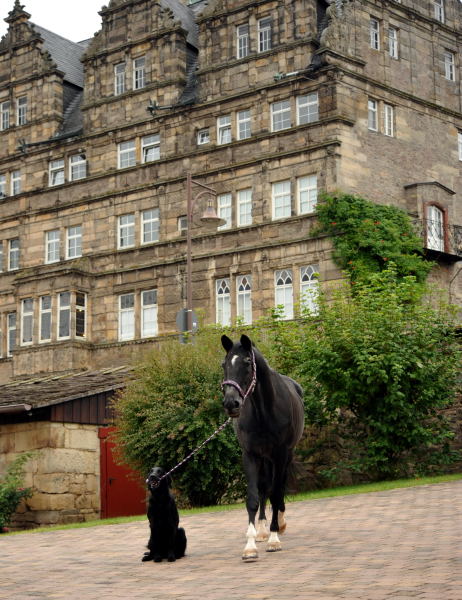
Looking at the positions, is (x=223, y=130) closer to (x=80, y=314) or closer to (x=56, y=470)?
(x=80, y=314)

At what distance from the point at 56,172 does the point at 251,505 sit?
3480 centimetres

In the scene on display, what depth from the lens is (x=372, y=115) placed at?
121 feet

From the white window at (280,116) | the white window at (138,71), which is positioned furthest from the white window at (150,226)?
the white window at (280,116)

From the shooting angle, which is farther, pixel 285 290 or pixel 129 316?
pixel 129 316

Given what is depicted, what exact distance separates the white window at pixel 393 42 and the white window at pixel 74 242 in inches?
564

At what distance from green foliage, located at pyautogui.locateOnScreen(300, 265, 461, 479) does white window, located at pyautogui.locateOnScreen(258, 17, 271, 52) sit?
18.7m

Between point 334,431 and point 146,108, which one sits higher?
point 146,108

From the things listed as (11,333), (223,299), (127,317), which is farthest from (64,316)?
(223,299)

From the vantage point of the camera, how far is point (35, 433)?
22047mm

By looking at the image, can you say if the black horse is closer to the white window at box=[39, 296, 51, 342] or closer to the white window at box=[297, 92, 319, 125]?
the white window at box=[297, 92, 319, 125]

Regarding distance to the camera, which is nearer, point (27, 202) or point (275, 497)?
point (275, 497)

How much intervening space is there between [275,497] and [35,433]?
39.7ft

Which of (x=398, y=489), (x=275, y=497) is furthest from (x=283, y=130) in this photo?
(x=275, y=497)

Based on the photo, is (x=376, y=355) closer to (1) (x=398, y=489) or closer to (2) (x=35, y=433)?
(1) (x=398, y=489)
